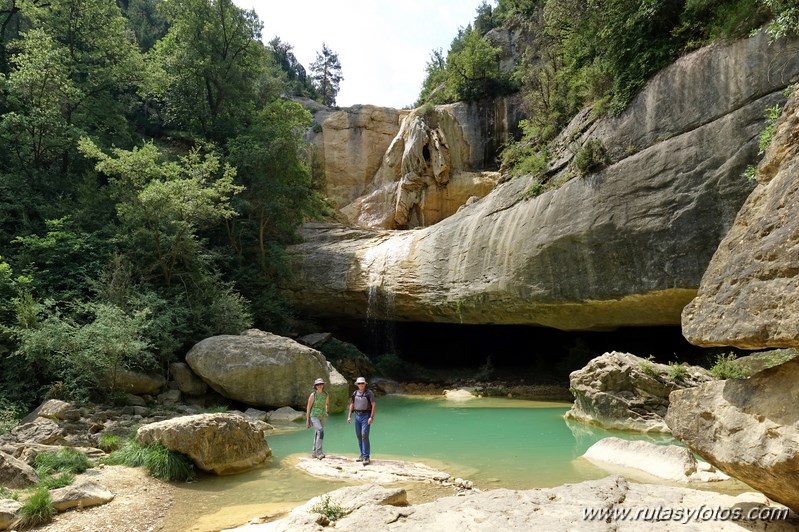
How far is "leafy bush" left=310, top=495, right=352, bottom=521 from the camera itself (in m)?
4.81

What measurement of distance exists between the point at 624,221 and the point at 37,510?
11640 mm

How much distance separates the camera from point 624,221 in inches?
453

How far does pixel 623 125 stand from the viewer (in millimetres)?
12234

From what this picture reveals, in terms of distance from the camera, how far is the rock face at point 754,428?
10.1 ft

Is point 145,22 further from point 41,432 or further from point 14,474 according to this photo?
point 14,474

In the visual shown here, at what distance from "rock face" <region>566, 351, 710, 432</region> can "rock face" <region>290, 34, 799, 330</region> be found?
1.72 m

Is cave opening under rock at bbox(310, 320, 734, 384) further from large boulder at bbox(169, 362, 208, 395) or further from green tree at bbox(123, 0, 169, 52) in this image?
green tree at bbox(123, 0, 169, 52)

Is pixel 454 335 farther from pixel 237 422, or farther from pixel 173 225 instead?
pixel 237 422

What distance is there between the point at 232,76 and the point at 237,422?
62.1 ft

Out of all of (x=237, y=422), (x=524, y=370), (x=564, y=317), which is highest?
(x=564, y=317)

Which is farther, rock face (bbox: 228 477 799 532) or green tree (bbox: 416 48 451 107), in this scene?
green tree (bbox: 416 48 451 107)

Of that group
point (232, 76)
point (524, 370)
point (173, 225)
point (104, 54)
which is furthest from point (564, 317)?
point (104, 54)

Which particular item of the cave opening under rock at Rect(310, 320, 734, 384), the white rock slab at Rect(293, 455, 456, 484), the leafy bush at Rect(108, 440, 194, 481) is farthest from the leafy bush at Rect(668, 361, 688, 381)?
the leafy bush at Rect(108, 440, 194, 481)

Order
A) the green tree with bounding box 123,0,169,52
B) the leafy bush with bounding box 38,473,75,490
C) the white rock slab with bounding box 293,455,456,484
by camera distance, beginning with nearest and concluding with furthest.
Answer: the leafy bush with bounding box 38,473,75,490
the white rock slab with bounding box 293,455,456,484
the green tree with bounding box 123,0,169,52
